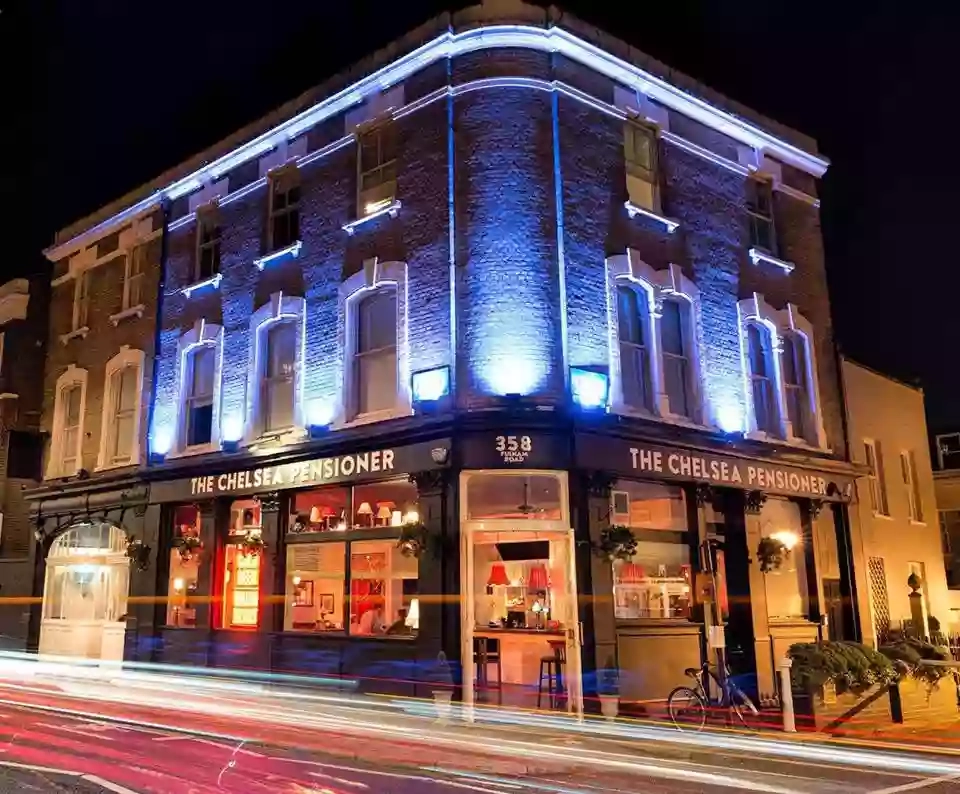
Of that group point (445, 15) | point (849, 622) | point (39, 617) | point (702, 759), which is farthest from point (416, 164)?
point (39, 617)

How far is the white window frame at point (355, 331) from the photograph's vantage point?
1605 cm

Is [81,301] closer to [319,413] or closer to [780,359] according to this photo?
[319,413]

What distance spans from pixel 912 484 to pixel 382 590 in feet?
49.3

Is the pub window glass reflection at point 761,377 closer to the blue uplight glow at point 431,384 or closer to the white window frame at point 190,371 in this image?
the blue uplight glow at point 431,384

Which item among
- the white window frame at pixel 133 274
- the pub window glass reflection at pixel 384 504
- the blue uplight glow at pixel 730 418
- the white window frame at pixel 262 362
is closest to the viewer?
the pub window glass reflection at pixel 384 504

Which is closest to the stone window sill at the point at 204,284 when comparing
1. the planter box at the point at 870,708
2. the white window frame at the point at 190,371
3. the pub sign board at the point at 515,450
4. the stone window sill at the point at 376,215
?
the white window frame at the point at 190,371

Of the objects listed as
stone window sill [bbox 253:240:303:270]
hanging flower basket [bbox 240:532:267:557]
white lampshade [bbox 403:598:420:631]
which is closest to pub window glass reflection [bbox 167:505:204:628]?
hanging flower basket [bbox 240:532:267:557]

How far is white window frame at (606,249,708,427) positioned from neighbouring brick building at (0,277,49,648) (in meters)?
16.7

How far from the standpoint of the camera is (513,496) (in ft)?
49.4

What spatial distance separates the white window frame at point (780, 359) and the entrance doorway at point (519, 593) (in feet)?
17.9

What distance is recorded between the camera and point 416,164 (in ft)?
55.5

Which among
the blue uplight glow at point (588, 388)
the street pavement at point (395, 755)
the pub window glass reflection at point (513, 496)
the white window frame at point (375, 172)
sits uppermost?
the white window frame at point (375, 172)

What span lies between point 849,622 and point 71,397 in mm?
20213

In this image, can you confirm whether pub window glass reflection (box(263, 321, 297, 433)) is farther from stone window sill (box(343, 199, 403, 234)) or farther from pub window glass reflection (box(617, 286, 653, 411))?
pub window glass reflection (box(617, 286, 653, 411))
